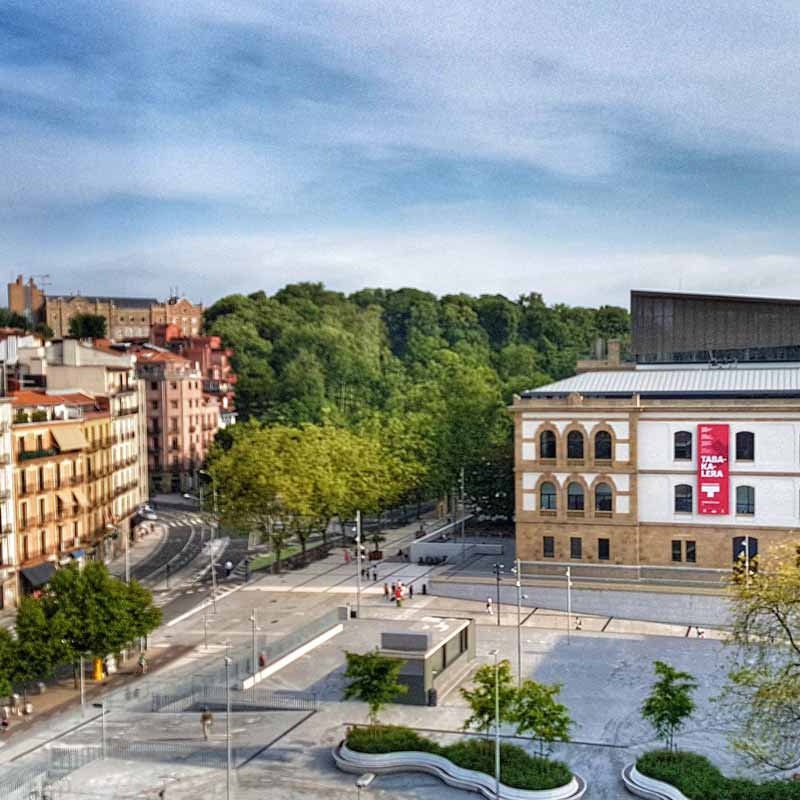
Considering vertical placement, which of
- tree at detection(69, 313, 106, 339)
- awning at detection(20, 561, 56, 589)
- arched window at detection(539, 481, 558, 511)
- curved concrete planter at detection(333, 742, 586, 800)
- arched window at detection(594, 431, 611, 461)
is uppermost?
tree at detection(69, 313, 106, 339)

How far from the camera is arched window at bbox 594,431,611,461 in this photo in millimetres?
69250

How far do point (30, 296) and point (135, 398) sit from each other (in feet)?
317

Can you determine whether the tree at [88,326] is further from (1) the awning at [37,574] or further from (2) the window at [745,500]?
(2) the window at [745,500]

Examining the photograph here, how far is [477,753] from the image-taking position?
39.6m

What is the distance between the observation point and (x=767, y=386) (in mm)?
68312

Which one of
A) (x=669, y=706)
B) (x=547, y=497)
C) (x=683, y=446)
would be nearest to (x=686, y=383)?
(x=683, y=446)

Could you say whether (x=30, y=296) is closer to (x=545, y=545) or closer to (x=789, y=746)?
(x=545, y=545)

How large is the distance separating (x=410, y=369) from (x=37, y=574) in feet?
327

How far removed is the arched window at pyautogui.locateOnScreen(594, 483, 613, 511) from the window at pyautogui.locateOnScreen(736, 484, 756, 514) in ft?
25.2

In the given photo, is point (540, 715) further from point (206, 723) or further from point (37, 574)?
point (37, 574)

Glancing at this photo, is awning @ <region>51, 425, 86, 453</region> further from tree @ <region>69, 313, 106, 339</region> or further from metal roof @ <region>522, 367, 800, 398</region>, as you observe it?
tree @ <region>69, 313, 106, 339</region>

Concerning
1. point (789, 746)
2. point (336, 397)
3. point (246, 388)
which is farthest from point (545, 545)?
point (246, 388)

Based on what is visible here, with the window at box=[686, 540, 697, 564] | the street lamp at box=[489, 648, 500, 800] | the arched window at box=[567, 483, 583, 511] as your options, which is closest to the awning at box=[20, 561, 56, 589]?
the arched window at box=[567, 483, 583, 511]

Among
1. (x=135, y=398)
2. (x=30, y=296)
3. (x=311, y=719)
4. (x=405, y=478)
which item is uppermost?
(x=30, y=296)
